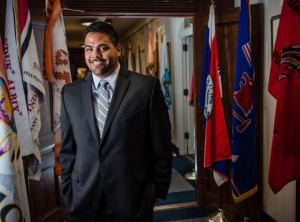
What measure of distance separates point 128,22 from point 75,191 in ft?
19.4

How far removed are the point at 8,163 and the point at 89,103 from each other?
602 mm

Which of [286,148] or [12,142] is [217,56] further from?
[12,142]

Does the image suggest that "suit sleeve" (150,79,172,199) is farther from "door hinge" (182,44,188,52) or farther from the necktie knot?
"door hinge" (182,44,188,52)

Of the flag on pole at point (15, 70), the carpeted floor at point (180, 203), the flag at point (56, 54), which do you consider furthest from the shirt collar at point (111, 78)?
the carpeted floor at point (180, 203)

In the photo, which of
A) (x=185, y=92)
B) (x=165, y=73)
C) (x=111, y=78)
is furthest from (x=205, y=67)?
(x=185, y=92)

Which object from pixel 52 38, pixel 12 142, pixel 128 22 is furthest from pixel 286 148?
pixel 128 22

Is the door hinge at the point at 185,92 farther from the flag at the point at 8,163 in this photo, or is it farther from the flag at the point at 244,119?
the flag at the point at 8,163

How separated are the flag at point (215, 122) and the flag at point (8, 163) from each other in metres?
1.41

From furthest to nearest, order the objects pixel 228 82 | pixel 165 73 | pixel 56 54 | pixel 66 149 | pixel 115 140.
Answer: pixel 165 73 < pixel 228 82 < pixel 56 54 < pixel 66 149 < pixel 115 140

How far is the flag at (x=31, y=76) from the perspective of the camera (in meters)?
2.00

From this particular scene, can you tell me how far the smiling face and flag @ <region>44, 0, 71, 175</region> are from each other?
3.02 ft

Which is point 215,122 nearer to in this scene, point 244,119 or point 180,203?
point 244,119

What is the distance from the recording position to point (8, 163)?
1.70 m

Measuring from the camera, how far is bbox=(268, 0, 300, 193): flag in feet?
5.95
